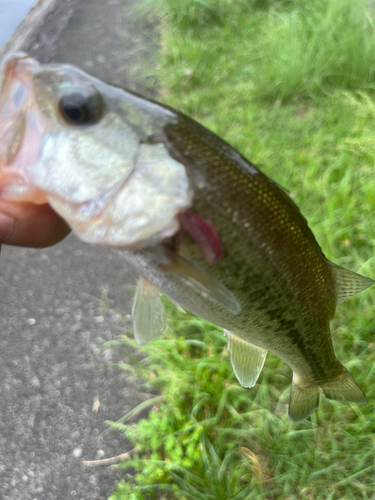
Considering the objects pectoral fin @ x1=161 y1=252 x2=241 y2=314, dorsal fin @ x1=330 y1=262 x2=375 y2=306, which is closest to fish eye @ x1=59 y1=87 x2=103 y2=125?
pectoral fin @ x1=161 y1=252 x2=241 y2=314

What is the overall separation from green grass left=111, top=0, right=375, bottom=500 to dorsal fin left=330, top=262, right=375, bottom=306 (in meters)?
0.93

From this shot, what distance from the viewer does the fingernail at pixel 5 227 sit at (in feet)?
3.31

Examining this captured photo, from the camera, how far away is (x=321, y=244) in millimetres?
2545

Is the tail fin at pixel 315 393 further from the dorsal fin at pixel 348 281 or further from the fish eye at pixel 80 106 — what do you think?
the fish eye at pixel 80 106

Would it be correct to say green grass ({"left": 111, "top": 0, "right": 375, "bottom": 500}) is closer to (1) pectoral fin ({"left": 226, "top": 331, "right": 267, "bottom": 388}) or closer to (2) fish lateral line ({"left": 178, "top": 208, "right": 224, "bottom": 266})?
(1) pectoral fin ({"left": 226, "top": 331, "right": 267, "bottom": 388})

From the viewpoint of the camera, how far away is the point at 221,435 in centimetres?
201

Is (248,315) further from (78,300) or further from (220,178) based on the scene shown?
(78,300)

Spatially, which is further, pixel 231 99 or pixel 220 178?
pixel 231 99

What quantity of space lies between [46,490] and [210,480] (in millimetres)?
926

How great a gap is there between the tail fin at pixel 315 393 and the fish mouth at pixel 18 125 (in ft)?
3.90

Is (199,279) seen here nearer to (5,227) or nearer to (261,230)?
(261,230)

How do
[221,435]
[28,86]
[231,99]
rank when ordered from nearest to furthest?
1. [28,86]
2. [221,435]
3. [231,99]

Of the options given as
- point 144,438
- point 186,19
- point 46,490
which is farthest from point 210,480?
point 186,19

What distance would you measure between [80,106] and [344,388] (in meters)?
1.32
